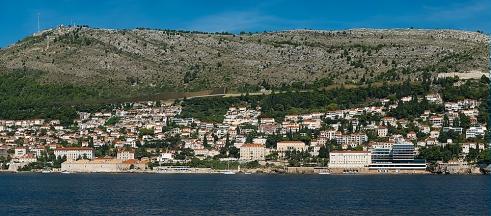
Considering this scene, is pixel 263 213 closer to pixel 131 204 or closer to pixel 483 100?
pixel 131 204

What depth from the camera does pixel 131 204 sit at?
51.6m

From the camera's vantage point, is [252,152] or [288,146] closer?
[252,152]

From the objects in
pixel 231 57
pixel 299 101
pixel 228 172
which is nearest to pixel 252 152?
pixel 228 172

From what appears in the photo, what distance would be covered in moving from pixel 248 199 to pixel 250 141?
5696 cm

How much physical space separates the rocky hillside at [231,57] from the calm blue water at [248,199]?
70492 mm

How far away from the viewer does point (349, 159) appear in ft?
335

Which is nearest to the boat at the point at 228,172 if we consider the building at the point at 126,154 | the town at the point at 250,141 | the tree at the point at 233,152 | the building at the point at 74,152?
the town at the point at 250,141

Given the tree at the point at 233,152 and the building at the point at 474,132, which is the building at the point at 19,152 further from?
the building at the point at 474,132

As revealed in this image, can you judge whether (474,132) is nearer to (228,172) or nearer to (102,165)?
(228,172)

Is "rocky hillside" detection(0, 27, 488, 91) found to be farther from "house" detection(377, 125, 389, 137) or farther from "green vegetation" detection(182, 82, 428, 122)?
"house" detection(377, 125, 389, 137)

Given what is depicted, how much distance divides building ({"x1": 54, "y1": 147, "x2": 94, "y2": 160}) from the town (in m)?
0.11

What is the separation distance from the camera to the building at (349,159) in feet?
334

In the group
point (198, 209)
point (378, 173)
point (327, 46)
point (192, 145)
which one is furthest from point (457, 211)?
point (327, 46)

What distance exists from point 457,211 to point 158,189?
82.2 ft
